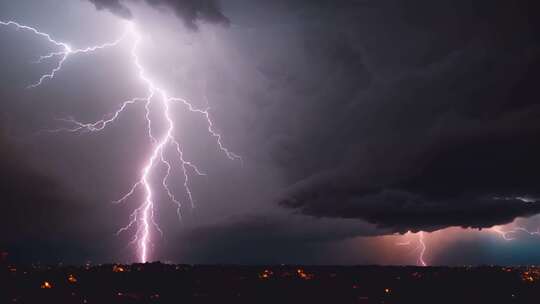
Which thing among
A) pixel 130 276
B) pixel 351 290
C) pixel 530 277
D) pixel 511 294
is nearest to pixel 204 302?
pixel 130 276

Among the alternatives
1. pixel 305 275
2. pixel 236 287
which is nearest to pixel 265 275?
pixel 305 275

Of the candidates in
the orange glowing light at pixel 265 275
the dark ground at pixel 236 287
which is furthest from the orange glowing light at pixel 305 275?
the orange glowing light at pixel 265 275

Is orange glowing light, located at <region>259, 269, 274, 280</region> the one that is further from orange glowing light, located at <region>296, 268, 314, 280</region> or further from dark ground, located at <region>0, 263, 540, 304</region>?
orange glowing light, located at <region>296, 268, 314, 280</region>

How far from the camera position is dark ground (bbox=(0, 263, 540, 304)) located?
230 ft

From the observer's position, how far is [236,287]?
89.4m

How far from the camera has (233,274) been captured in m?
106

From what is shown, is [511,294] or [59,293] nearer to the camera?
[59,293]

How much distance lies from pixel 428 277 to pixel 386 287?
2456cm

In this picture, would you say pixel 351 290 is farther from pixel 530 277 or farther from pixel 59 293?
pixel 530 277

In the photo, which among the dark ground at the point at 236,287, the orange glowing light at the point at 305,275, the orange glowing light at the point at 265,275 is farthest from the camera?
the orange glowing light at the point at 305,275

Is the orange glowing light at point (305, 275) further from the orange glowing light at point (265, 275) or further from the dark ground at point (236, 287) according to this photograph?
the orange glowing light at point (265, 275)

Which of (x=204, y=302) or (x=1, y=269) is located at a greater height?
(x=1, y=269)

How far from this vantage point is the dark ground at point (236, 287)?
70000mm

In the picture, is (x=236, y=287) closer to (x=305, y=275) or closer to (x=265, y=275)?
(x=265, y=275)
